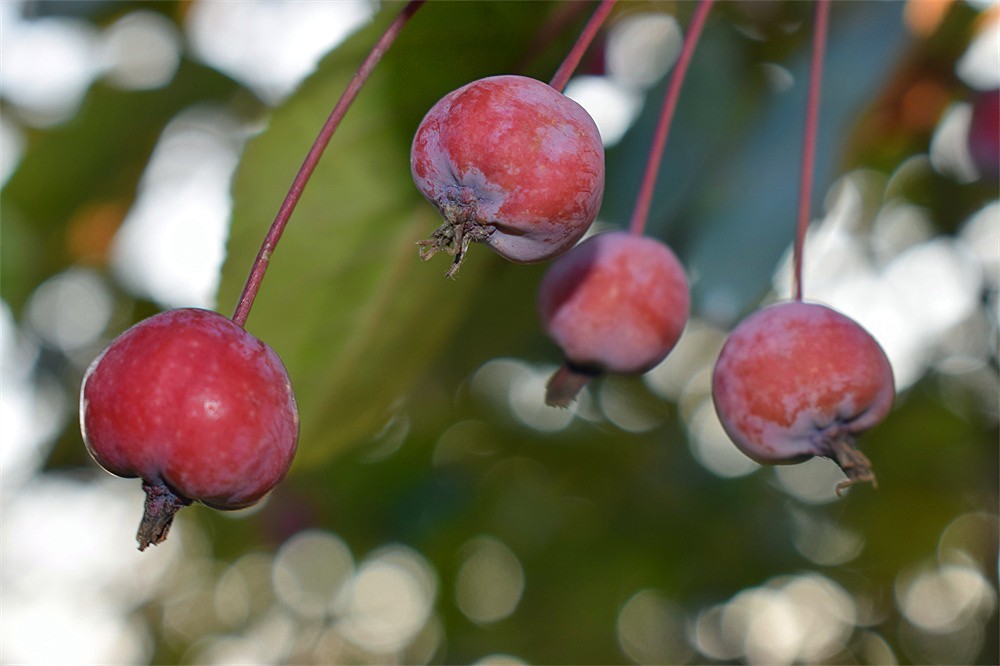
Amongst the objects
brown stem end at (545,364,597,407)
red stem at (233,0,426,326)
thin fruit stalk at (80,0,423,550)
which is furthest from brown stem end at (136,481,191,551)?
brown stem end at (545,364,597,407)

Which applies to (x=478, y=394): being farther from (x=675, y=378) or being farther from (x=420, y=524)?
(x=675, y=378)

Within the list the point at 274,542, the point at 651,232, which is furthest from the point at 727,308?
the point at 274,542

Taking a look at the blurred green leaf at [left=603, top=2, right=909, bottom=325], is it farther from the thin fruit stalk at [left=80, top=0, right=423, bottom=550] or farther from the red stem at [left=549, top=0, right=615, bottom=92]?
the thin fruit stalk at [left=80, top=0, right=423, bottom=550]

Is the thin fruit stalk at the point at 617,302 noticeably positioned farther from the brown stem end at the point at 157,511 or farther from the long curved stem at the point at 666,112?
the brown stem end at the point at 157,511

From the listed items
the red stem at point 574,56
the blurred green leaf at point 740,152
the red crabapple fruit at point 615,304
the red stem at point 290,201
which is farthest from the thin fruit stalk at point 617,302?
the blurred green leaf at point 740,152

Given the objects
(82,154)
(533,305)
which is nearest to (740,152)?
(533,305)
